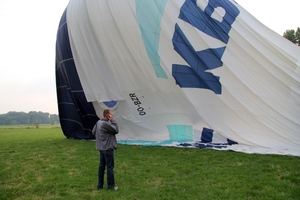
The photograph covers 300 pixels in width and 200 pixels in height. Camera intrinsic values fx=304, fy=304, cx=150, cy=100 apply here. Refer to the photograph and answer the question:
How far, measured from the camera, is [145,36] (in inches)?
360

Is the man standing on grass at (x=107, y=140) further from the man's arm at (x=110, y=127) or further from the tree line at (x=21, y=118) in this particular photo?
the tree line at (x=21, y=118)

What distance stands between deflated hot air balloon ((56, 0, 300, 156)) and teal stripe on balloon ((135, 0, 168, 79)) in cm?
3

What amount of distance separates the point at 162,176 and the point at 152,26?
16.6ft

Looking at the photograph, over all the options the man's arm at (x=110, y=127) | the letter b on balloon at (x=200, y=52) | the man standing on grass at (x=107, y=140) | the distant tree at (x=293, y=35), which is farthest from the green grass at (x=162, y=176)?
the distant tree at (x=293, y=35)

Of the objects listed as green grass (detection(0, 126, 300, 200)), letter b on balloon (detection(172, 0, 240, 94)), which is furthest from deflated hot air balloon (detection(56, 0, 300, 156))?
green grass (detection(0, 126, 300, 200))

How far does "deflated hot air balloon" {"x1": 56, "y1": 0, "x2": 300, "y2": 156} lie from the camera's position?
812cm

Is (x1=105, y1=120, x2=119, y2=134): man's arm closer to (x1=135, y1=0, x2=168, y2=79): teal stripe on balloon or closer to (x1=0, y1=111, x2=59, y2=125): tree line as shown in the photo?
(x1=135, y1=0, x2=168, y2=79): teal stripe on balloon

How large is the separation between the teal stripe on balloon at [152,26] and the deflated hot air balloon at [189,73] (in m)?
0.03

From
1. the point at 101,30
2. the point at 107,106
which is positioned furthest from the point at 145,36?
the point at 107,106

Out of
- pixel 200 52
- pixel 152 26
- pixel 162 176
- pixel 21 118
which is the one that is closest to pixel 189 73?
pixel 200 52

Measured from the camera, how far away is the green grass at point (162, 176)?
4465 millimetres

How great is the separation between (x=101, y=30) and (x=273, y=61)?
523 cm

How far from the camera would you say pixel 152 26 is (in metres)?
9.10

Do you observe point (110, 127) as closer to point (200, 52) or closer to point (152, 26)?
point (200, 52)
